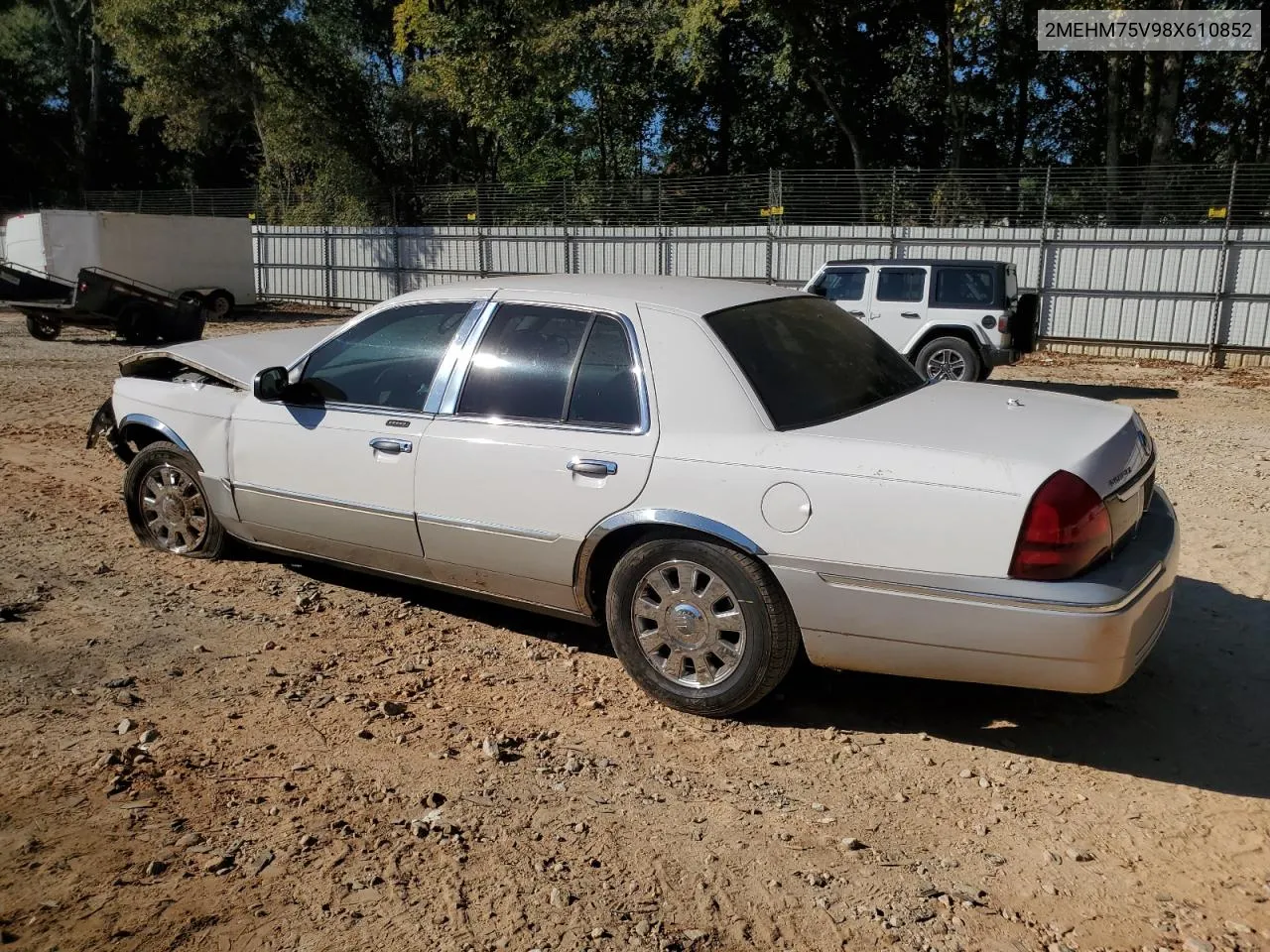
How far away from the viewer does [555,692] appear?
4.09 metres

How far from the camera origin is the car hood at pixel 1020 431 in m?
3.29

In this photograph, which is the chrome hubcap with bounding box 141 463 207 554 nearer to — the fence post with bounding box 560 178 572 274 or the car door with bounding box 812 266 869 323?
the car door with bounding box 812 266 869 323

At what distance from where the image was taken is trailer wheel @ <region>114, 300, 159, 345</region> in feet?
56.3

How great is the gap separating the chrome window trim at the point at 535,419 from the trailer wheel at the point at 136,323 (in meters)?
15.1

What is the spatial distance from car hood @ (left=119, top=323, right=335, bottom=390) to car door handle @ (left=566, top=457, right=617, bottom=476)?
6.25ft

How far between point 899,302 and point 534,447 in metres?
9.71

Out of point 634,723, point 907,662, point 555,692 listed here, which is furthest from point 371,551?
point 907,662

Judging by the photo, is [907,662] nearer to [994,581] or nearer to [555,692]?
[994,581]

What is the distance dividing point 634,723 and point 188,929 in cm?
167

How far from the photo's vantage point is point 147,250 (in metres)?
20.1

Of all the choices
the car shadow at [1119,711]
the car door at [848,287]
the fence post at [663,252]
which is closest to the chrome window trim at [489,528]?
the car shadow at [1119,711]

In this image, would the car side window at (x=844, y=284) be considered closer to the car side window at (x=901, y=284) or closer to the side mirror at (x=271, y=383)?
the car side window at (x=901, y=284)

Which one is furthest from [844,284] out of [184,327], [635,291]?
[184,327]

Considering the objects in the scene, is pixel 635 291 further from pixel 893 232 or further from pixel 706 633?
pixel 893 232
